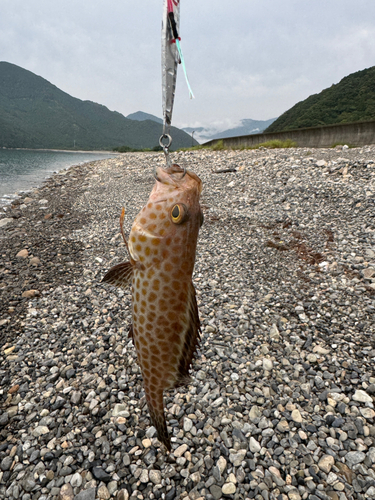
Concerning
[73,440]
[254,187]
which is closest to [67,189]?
[254,187]

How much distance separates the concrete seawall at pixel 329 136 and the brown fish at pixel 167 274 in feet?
80.7

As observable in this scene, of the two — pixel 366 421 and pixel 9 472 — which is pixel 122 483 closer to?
pixel 9 472

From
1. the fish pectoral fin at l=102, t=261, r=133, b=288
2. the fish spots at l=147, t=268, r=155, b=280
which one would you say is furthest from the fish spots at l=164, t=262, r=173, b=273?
the fish pectoral fin at l=102, t=261, r=133, b=288

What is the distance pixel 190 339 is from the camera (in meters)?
2.11

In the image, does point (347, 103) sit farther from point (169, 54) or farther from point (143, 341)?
point (143, 341)

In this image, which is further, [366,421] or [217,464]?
[366,421]

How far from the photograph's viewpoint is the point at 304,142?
26.2 meters

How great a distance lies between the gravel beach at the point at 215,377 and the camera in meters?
3.53

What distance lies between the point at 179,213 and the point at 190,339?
0.99 m

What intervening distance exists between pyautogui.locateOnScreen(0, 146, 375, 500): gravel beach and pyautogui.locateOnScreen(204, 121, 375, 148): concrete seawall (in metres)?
13.4

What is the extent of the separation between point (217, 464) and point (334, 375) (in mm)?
2663

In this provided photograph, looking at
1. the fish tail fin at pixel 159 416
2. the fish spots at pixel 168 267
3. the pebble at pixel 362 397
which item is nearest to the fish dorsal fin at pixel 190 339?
the fish spots at pixel 168 267

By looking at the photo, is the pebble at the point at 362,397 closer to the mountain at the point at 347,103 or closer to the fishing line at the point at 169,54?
the fishing line at the point at 169,54

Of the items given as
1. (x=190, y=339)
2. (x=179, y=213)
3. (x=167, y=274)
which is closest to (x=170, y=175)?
(x=179, y=213)
